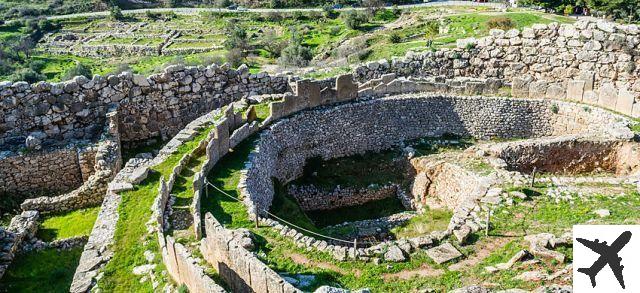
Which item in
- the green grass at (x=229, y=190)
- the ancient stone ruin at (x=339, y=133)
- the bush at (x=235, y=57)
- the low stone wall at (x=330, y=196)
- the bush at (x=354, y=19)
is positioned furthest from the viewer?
the bush at (x=354, y=19)

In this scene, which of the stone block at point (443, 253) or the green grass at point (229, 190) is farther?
the green grass at point (229, 190)

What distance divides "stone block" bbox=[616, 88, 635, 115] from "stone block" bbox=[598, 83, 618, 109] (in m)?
0.16

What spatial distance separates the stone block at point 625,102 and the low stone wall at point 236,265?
16.6m

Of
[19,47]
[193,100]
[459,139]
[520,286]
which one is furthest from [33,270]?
[19,47]

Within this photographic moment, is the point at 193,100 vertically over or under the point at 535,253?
over

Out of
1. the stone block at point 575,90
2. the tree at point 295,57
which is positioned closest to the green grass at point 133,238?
the stone block at point 575,90

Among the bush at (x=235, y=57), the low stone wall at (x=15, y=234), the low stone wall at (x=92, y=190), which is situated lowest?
the bush at (x=235, y=57)

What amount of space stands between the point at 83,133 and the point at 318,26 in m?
69.1

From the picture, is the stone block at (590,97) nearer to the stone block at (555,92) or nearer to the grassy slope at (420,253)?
the stone block at (555,92)

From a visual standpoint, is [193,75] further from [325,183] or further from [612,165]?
[612,165]

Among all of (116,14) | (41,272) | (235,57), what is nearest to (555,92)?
(41,272)

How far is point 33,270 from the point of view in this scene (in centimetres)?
1559

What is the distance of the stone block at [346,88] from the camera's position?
23469 millimetres

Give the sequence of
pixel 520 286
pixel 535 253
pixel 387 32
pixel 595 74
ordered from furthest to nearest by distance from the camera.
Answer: pixel 387 32, pixel 595 74, pixel 535 253, pixel 520 286
